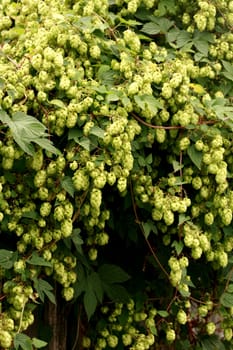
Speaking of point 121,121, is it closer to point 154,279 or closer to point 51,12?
point 51,12

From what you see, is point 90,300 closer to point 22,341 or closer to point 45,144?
point 22,341

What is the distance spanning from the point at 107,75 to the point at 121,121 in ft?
1.07

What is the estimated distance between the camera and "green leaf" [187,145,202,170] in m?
3.28

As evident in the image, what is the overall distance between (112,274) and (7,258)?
0.78m

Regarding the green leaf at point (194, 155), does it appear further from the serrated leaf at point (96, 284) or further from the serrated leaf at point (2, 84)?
the serrated leaf at point (2, 84)

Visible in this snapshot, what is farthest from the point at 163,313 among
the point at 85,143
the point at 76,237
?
the point at 85,143

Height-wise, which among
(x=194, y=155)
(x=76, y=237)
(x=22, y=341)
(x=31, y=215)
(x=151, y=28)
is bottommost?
(x=22, y=341)

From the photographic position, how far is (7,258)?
9.77 feet

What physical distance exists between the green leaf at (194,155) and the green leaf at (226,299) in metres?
0.81

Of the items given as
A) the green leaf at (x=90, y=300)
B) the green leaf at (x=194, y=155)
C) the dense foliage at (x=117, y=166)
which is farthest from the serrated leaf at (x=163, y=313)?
the green leaf at (x=194, y=155)

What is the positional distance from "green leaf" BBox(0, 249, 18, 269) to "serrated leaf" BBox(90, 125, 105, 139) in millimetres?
575

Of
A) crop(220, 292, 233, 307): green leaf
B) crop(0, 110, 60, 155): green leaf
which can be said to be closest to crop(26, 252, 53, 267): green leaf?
crop(0, 110, 60, 155): green leaf

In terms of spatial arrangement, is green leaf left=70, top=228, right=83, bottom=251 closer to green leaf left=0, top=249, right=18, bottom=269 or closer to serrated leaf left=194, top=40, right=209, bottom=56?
green leaf left=0, top=249, right=18, bottom=269

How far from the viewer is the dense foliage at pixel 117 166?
2957mm
